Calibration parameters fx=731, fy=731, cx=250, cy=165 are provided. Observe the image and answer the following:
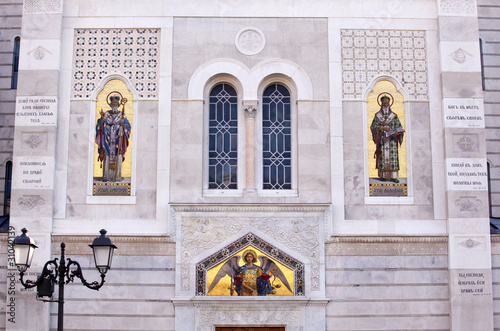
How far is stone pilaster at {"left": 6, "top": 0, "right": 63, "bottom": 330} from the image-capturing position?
633 inches

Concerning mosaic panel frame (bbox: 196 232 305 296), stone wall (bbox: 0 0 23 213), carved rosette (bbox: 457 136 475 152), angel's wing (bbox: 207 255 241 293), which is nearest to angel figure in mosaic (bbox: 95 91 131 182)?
mosaic panel frame (bbox: 196 232 305 296)

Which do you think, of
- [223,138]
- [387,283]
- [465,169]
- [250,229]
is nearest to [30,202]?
[223,138]

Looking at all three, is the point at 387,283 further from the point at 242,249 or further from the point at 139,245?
the point at 139,245

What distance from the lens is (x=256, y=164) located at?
674 inches

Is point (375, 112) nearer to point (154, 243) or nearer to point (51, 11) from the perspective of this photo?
point (154, 243)

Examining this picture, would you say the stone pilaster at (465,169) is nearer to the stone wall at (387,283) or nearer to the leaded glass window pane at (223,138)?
the stone wall at (387,283)

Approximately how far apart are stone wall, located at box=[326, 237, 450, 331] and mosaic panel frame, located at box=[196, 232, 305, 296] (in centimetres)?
67

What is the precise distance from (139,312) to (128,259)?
120 cm

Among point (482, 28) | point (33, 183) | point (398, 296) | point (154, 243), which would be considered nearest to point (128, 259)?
point (154, 243)

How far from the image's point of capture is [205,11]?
695 inches

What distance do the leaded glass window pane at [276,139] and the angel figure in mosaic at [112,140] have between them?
329cm

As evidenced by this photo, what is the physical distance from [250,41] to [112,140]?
4051 millimetres

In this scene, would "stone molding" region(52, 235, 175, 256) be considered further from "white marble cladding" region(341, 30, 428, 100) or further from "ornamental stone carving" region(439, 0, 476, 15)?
"ornamental stone carving" region(439, 0, 476, 15)

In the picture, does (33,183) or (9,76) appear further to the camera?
(9,76)
